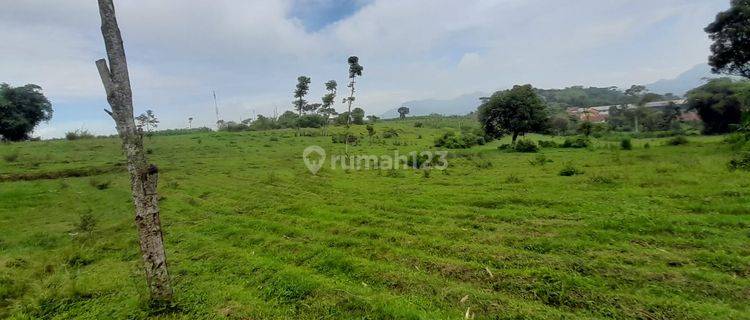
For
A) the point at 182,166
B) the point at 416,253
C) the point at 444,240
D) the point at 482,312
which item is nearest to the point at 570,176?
the point at 444,240

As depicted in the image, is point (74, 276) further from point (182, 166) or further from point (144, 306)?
point (182, 166)

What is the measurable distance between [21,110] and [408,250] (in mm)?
47543

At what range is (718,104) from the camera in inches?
1575

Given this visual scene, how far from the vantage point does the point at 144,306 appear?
598cm

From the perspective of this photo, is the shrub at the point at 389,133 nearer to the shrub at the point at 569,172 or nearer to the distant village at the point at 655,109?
the distant village at the point at 655,109

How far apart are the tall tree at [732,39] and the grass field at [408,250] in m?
15.2

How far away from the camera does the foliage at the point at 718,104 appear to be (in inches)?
1551

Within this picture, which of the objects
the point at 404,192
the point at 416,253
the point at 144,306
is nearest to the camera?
the point at 144,306

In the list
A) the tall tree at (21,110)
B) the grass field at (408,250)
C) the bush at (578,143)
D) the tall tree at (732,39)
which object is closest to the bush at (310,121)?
the tall tree at (21,110)

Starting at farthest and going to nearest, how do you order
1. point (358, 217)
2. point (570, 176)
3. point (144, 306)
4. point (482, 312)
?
1. point (570, 176)
2. point (358, 217)
3. point (144, 306)
4. point (482, 312)

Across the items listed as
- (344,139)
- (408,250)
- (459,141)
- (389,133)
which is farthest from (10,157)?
(389,133)

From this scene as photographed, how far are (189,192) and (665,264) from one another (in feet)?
57.8

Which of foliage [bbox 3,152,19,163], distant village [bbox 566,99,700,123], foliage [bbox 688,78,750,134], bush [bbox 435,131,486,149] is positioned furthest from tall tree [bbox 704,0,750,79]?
foliage [bbox 3,152,19,163]

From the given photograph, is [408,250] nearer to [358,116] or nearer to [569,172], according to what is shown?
[569,172]
